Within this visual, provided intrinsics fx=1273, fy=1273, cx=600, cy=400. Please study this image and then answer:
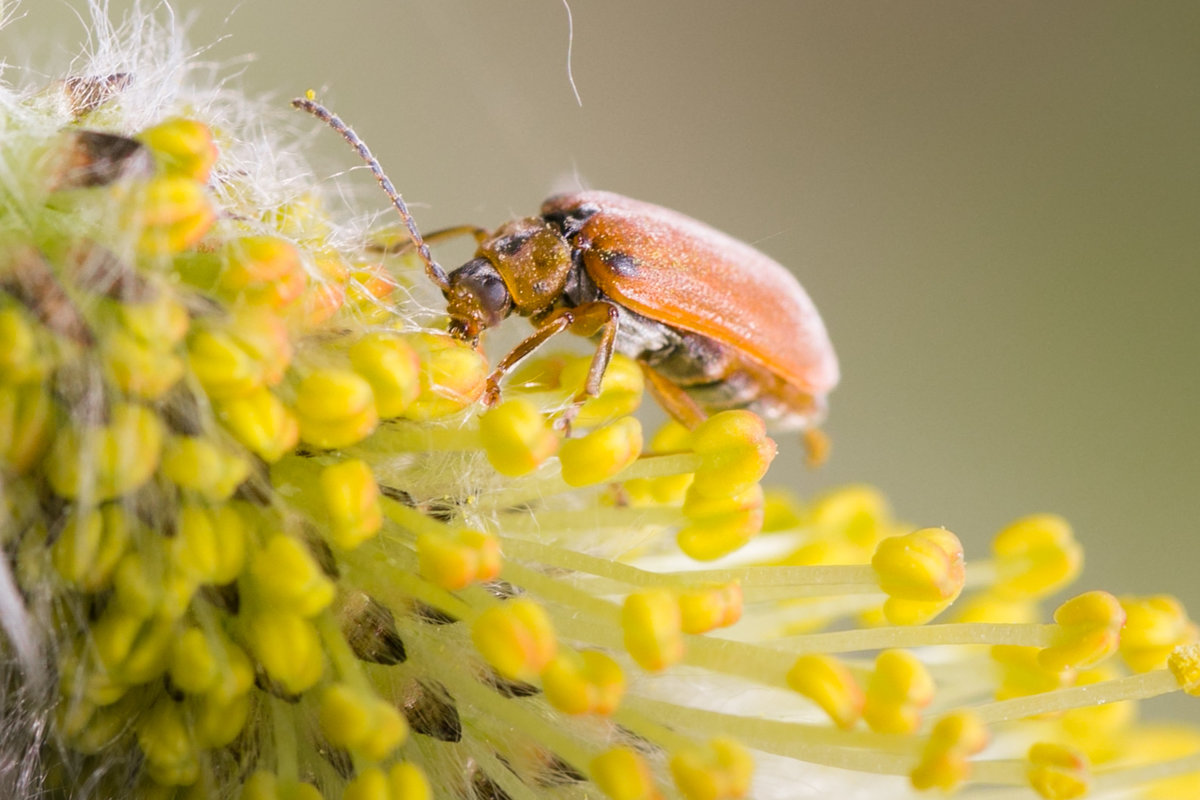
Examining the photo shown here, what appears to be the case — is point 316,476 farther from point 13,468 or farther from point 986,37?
point 986,37

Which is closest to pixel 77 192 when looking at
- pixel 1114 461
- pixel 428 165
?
pixel 428 165

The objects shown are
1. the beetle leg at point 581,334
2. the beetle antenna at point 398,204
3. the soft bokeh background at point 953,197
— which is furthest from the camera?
the soft bokeh background at point 953,197

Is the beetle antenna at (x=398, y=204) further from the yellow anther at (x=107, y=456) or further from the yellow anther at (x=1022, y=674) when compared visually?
the yellow anther at (x=1022, y=674)

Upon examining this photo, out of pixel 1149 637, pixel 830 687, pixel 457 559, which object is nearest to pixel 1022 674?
pixel 1149 637

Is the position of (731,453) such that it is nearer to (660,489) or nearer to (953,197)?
(660,489)

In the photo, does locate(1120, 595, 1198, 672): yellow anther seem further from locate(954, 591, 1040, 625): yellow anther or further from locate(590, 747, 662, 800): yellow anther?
locate(590, 747, 662, 800): yellow anther

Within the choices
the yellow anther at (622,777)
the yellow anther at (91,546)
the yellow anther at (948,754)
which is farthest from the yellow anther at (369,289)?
the yellow anther at (948,754)

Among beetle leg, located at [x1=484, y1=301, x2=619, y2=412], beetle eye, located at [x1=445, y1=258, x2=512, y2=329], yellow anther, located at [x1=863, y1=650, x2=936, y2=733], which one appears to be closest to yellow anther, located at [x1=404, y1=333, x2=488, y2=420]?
beetle leg, located at [x1=484, y1=301, x2=619, y2=412]
